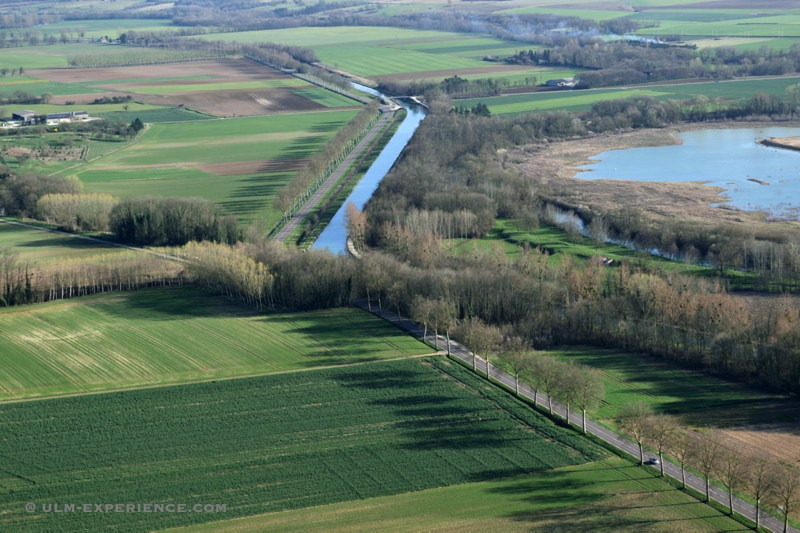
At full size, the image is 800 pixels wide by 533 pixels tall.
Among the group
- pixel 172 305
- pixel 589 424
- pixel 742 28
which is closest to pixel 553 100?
pixel 742 28

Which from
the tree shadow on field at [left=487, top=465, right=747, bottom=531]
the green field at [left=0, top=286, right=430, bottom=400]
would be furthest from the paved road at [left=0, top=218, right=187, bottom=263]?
the tree shadow on field at [left=487, top=465, right=747, bottom=531]

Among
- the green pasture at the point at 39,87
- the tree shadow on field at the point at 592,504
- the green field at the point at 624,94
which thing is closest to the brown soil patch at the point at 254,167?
the green field at the point at 624,94

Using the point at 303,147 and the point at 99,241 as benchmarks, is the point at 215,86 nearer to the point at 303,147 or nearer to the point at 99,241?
the point at 303,147

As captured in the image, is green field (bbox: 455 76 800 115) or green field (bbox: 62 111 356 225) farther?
green field (bbox: 455 76 800 115)

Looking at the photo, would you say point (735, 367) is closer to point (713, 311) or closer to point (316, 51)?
point (713, 311)

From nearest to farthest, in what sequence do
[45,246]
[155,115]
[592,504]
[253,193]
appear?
[592,504], [45,246], [253,193], [155,115]

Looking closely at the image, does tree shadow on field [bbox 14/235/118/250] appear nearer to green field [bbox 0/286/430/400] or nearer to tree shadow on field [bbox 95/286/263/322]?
tree shadow on field [bbox 95/286/263/322]

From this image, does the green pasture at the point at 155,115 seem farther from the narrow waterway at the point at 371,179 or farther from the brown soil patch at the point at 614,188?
the brown soil patch at the point at 614,188
